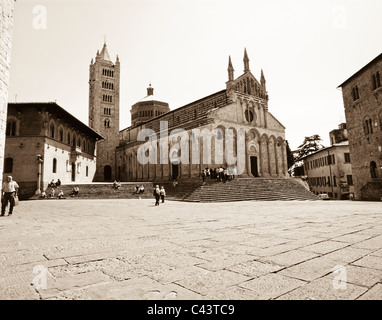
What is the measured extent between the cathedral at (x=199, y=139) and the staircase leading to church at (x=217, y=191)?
16.8ft

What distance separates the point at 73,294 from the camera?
2043mm

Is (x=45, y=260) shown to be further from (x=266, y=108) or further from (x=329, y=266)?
(x=266, y=108)

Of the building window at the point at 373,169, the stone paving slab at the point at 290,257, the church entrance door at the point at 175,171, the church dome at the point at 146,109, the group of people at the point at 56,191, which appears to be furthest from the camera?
the church dome at the point at 146,109

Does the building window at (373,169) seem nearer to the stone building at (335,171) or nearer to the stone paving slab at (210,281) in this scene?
the stone building at (335,171)

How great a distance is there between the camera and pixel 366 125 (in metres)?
21.5

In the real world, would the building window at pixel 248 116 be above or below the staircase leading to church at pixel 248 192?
above

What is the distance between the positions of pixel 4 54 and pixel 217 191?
15.8 meters

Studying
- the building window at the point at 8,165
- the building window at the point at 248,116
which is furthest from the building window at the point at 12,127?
the building window at the point at 248,116

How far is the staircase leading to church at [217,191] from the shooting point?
18.4 m

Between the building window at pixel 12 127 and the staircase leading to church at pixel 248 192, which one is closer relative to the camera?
the staircase leading to church at pixel 248 192

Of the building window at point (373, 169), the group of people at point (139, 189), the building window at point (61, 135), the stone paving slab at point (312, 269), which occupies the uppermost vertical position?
the building window at point (61, 135)

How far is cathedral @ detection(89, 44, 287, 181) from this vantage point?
27431mm

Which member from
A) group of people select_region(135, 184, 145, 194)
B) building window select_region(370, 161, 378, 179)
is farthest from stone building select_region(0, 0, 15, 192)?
building window select_region(370, 161, 378, 179)
